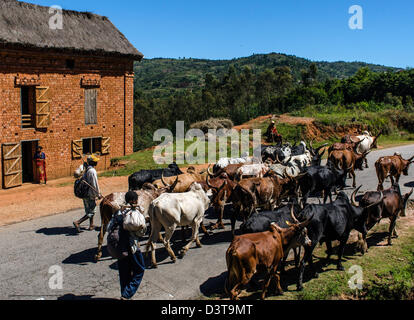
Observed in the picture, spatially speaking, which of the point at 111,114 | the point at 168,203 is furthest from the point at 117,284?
the point at 111,114

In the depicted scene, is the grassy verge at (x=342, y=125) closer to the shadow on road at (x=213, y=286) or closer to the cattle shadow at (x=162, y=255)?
the cattle shadow at (x=162, y=255)

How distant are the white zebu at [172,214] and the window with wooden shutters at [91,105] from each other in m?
14.5

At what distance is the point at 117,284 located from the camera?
27.1ft

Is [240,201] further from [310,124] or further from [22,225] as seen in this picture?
[310,124]

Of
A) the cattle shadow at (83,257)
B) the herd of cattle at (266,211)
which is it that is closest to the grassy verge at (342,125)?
the herd of cattle at (266,211)

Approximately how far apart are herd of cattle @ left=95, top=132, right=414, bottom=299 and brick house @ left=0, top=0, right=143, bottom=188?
961 centimetres

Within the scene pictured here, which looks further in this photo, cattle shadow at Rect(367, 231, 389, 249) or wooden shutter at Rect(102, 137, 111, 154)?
wooden shutter at Rect(102, 137, 111, 154)

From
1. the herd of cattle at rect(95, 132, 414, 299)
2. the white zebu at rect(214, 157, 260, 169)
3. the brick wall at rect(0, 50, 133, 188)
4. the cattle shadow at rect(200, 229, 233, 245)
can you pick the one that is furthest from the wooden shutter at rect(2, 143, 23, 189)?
the cattle shadow at rect(200, 229, 233, 245)

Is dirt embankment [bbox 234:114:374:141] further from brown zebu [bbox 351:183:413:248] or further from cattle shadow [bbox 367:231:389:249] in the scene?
brown zebu [bbox 351:183:413:248]

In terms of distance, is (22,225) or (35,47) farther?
(35,47)

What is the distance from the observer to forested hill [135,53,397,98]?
342 feet

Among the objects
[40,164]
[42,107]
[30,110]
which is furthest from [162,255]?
[30,110]

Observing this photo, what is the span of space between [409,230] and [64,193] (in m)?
12.6
